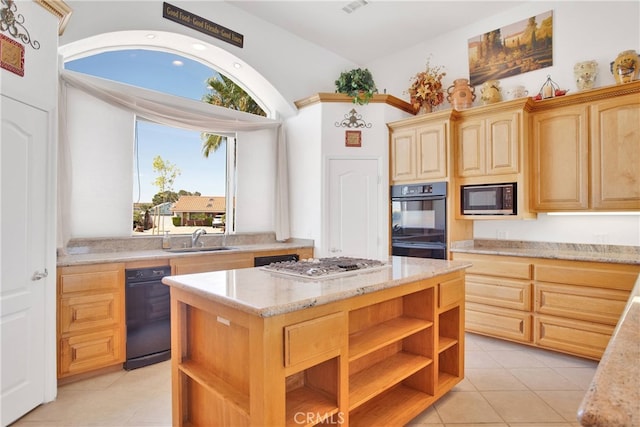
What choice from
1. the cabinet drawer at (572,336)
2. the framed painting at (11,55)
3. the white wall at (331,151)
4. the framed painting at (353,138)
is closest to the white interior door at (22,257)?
the framed painting at (11,55)

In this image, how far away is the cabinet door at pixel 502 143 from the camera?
3533 mm

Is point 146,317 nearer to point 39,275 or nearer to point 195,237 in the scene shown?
point 39,275

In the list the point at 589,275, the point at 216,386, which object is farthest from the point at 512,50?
the point at 216,386

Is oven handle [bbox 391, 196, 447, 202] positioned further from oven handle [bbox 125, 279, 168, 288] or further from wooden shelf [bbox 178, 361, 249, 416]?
wooden shelf [bbox 178, 361, 249, 416]

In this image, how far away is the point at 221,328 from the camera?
5.71ft

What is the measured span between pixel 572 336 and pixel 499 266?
82 centimetres

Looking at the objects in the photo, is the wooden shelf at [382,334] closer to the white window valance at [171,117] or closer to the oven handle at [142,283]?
the oven handle at [142,283]

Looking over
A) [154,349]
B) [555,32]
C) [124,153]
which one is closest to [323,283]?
[154,349]

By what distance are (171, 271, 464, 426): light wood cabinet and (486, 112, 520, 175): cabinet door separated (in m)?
1.66

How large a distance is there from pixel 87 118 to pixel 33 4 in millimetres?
1106

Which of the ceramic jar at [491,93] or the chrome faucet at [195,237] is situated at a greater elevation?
the ceramic jar at [491,93]

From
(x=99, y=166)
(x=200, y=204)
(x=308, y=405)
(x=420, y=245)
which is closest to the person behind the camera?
(x=308, y=405)

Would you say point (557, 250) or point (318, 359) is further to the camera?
point (557, 250)

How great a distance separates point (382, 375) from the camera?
203 cm
